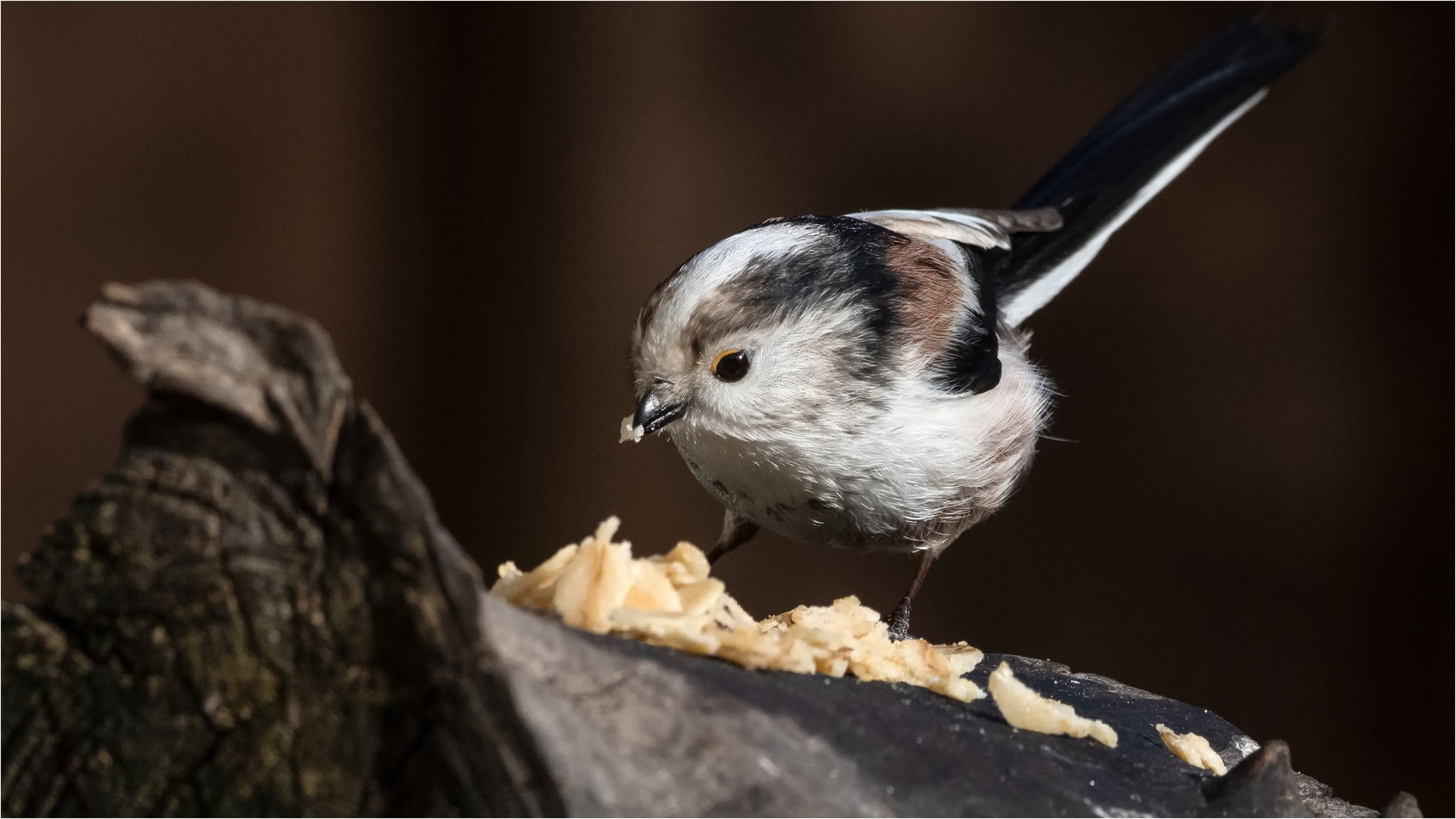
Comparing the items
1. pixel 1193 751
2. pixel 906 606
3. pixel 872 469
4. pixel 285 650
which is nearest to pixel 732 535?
pixel 906 606

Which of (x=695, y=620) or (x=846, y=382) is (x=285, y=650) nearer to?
(x=695, y=620)

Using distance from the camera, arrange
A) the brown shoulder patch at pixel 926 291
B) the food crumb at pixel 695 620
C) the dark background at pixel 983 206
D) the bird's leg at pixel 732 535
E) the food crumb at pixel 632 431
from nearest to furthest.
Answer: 1. the food crumb at pixel 695 620
2. the food crumb at pixel 632 431
3. the brown shoulder patch at pixel 926 291
4. the bird's leg at pixel 732 535
5. the dark background at pixel 983 206

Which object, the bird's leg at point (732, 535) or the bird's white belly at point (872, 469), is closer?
the bird's white belly at point (872, 469)

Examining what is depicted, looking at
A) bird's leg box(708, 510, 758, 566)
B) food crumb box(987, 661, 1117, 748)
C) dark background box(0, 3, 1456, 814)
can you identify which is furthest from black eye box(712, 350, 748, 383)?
dark background box(0, 3, 1456, 814)

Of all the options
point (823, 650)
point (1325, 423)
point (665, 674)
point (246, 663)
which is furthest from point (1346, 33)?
point (246, 663)

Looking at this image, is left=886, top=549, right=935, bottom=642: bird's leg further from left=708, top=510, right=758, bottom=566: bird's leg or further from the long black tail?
the long black tail

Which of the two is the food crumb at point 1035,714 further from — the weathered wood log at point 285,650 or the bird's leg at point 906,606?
the bird's leg at point 906,606

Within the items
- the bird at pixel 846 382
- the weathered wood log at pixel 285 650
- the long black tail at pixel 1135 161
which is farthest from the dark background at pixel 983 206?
the weathered wood log at pixel 285 650
